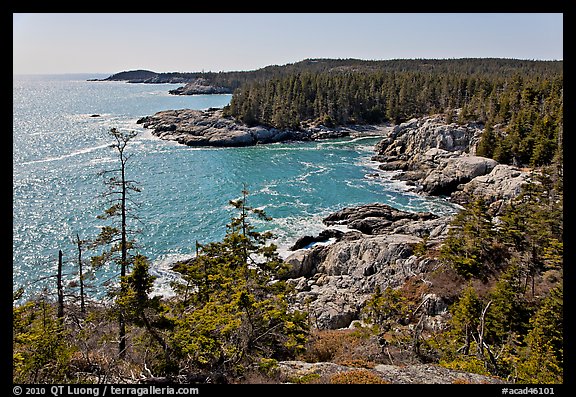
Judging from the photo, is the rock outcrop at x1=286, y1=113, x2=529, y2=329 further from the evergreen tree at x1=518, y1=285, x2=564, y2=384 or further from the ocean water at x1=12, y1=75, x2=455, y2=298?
the evergreen tree at x1=518, y1=285, x2=564, y2=384

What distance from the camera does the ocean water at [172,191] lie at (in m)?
29.1

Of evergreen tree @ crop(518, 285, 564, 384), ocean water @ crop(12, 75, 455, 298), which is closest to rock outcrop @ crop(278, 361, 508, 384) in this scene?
evergreen tree @ crop(518, 285, 564, 384)

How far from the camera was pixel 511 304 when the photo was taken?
1565cm

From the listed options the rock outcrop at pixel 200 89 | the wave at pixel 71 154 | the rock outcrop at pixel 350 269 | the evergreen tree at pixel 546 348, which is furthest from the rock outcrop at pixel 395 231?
the rock outcrop at pixel 200 89

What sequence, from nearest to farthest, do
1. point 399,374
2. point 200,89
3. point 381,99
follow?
point 399,374 → point 381,99 → point 200,89

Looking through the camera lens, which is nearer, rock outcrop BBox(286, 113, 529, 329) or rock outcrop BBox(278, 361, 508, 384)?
rock outcrop BBox(278, 361, 508, 384)

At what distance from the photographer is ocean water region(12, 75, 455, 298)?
2906cm

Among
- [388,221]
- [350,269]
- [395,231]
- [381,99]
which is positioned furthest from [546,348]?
[381,99]

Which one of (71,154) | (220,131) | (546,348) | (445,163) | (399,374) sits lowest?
(546,348)

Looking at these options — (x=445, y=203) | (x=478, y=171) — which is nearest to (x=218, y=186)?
(x=445, y=203)

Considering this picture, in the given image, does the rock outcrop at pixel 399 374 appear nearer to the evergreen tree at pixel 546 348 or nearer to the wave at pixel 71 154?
the evergreen tree at pixel 546 348

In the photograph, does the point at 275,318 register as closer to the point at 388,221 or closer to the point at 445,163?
the point at 388,221

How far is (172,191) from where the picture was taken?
41.8 m
